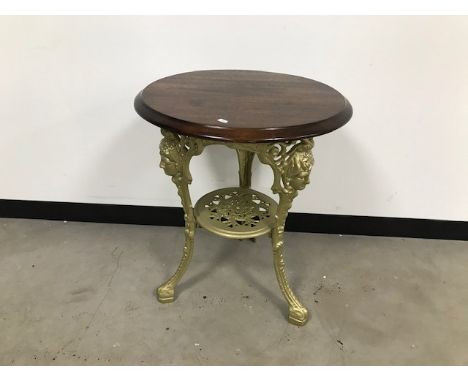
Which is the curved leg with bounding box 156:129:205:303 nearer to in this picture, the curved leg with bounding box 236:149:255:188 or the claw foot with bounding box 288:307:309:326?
the curved leg with bounding box 236:149:255:188

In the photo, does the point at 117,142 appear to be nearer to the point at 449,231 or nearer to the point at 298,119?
the point at 298,119

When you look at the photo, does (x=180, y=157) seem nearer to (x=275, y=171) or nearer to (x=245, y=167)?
(x=275, y=171)

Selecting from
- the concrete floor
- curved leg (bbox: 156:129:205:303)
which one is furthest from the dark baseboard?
curved leg (bbox: 156:129:205:303)

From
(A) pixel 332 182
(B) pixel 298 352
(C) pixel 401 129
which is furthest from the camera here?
(A) pixel 332 182

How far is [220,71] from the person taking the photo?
173cm

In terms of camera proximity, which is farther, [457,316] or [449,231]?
[449,231]

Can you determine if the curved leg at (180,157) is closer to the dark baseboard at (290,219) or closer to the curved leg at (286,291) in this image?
the curved leg at (286,291)

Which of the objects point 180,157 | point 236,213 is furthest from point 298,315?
point 180,157

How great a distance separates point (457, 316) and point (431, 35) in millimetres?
1238

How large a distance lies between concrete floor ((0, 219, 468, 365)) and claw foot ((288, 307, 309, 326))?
0.03m

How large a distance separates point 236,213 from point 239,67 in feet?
2.24

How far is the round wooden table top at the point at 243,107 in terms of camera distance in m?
1.26

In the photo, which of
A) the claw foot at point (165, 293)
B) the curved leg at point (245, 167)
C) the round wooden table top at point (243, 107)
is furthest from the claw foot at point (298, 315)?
the round wooden table top at point (243, 107)
